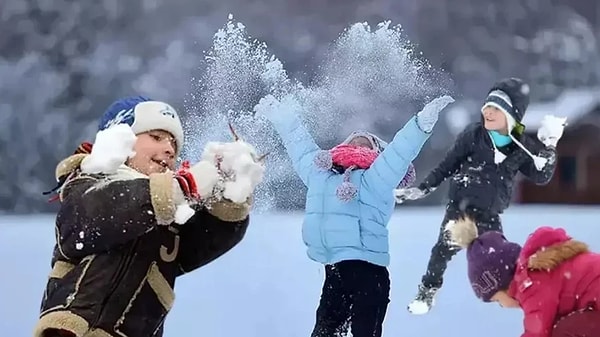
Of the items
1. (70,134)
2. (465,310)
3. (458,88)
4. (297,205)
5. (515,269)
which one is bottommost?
(515,269)

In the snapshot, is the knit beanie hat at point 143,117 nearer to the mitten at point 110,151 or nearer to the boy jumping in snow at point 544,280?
the mitten at point 110,151

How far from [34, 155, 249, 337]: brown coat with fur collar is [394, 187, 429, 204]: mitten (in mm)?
393

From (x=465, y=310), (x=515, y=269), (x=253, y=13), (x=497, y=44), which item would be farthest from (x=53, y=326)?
(x=497, y=44)

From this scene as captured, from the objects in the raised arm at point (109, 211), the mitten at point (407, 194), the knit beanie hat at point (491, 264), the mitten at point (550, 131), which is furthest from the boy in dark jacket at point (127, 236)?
the mitten at point (550, 131)

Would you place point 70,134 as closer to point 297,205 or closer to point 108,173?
point 297,205

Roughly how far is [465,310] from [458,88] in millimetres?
547

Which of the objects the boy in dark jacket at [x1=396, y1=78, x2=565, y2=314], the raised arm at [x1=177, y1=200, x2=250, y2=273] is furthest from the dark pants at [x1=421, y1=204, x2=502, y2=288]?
the raised arm at [x1=177, y1=200, x2=250, y2=273]

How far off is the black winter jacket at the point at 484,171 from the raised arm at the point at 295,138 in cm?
20

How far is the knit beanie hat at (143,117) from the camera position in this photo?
97 cm

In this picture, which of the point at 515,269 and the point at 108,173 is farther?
the point at 515,269

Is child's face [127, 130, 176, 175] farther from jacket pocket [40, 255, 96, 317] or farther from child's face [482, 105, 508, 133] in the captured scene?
child's face [482, 105, 508, 133]

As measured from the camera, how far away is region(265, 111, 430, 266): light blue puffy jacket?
1.21 m

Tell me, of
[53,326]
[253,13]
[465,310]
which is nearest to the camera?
[53,326]

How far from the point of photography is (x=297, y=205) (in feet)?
4.68
